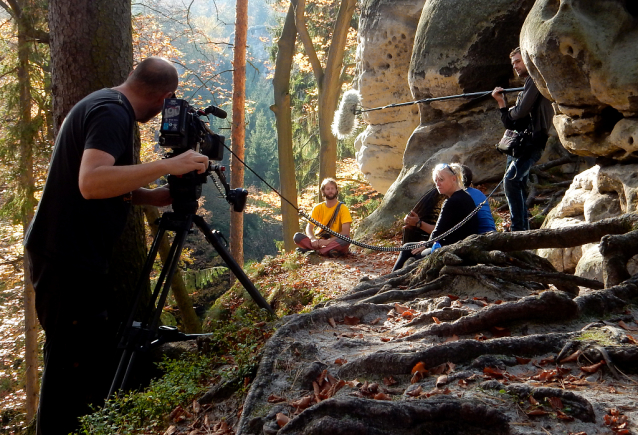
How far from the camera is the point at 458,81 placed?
9742 mm

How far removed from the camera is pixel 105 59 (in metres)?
4.08

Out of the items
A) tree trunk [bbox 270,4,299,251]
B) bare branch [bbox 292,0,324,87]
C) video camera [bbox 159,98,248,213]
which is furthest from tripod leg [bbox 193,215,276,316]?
bare branch [bbox 292,0,324,87]

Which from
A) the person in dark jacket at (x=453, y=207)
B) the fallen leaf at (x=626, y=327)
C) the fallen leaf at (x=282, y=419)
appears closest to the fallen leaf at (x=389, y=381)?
the fallen leaf at (x=282, y=419)

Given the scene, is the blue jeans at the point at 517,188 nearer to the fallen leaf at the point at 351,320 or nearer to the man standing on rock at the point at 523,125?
the man standing on rock at the point at 523,125

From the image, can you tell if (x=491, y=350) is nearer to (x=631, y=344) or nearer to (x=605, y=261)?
(x=631, y=344)

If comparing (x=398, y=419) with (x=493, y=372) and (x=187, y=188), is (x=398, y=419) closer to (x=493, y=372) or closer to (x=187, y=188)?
(x=493, y=372)

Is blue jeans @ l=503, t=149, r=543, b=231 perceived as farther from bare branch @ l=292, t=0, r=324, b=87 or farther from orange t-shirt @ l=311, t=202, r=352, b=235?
bare branch @ l=292, t=0, r=324, b=87

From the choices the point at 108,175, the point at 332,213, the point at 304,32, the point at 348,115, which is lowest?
the point at 332,213

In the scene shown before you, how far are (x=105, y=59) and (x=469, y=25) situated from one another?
7289 millimetres

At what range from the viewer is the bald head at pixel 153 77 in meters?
2.96

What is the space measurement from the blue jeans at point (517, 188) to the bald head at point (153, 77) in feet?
14.1

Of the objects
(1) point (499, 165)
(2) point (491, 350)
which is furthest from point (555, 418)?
(1) point (499, 165)

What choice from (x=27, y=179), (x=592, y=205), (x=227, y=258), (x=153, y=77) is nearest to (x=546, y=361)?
(x=227, y=258)

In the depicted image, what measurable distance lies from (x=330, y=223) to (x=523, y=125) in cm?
Answer: 329
